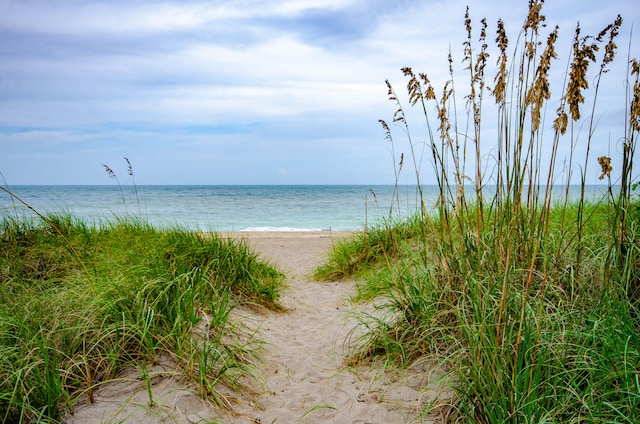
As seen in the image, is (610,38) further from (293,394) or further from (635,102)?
(293,394)

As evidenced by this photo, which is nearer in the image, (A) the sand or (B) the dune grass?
(B) the dune grass

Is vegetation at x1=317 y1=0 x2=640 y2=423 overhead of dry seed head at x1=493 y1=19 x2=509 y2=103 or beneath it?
beneath

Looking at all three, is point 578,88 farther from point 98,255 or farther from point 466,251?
point 98,255

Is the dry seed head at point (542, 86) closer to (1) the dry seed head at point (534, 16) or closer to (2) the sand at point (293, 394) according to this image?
(1) the dry seed head at point (534, 16)

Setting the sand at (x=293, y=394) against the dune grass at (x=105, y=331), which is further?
the sand at (x=293, y=394)

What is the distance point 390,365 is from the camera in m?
3.52

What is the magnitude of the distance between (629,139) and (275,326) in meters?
3.64

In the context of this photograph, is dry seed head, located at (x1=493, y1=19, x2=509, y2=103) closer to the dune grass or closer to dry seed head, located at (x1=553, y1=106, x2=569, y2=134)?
dry seed head, located at (x1=553, y1=106, x2=569, y2=134)

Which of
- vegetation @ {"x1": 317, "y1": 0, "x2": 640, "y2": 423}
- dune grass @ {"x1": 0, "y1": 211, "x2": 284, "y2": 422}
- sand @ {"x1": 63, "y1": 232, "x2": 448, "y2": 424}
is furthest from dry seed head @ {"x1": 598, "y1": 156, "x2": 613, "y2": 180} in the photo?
dune grass @ {"x1": 0, "y1": 211, "x2": 284, "y2": 422}

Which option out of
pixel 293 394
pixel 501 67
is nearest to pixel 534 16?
pixel 501 67

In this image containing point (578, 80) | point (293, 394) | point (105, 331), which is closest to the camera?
point (578, 80)

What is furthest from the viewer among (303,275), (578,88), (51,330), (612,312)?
(303,275)

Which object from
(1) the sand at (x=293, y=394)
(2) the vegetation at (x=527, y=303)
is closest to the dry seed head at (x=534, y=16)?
(2) the vegetation at (x=527, y=303)

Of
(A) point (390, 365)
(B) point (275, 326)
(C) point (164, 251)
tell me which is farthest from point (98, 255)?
(A) point (390, 365)
